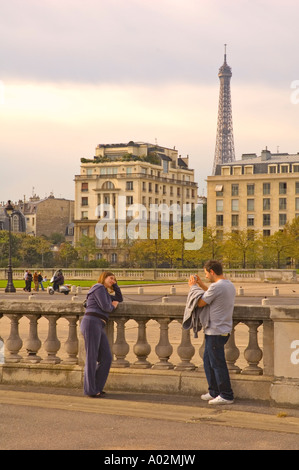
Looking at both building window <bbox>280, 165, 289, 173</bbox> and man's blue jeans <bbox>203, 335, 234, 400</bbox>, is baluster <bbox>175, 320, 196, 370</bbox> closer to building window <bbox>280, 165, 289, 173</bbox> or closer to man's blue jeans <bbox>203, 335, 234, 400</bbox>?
man's blue jeans <bbox>203, 335, 234, 400</bbox>

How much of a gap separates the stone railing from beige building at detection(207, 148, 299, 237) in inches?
4307

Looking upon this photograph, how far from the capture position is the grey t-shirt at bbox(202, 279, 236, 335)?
842cm

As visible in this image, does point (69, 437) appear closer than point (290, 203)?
Yes

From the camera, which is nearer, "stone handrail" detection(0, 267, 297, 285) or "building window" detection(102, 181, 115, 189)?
"stone handrail" detection(0, 267, 297, 285)

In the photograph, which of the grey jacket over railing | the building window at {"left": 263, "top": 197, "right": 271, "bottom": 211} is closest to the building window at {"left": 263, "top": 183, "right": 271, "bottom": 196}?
the building window at {"left": 263, "top": 197, "right": 271, "bottom": 211}

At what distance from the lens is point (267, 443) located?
682 centimetres

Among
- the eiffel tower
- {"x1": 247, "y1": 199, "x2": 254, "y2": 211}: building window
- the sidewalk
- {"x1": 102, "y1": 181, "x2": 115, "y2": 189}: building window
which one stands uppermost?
the eiffel tower

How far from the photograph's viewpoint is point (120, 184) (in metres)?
141

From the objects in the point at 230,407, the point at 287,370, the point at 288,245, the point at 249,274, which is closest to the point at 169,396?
the point at 230,407

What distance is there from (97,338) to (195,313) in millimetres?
1245

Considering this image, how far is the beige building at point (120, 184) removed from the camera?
5492 inches

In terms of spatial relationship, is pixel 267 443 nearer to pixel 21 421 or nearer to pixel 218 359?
pixel 218 359

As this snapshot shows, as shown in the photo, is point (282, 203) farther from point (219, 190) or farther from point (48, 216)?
point (48, 216)

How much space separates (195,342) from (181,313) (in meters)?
8.01
